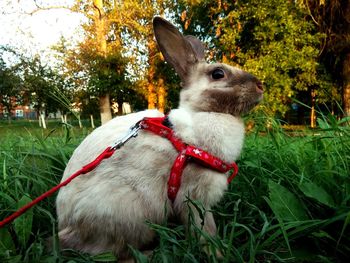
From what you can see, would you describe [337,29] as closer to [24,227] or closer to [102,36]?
[102,36]

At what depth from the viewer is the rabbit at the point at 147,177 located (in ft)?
4.73

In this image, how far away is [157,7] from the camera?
1594 cm

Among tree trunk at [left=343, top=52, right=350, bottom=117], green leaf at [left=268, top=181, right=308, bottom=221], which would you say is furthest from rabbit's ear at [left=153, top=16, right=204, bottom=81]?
tree trunk at [left=343, top=52, right=350, bottom=117]

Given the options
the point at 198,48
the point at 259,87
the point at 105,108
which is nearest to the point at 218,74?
the point at 259,87

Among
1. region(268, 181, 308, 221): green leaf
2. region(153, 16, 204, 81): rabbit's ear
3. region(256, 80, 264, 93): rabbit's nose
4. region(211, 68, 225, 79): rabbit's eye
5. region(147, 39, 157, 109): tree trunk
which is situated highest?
region(147, 39, 157, 109): tree trunk

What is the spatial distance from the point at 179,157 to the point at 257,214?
0.53 meters

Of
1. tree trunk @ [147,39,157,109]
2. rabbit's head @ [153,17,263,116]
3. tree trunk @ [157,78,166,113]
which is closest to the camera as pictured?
rabbit's head @ [153,17,263,116]

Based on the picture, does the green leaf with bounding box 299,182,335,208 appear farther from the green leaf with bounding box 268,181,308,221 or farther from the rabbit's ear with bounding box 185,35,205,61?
the rabbit's ear with bounding box 185,35,205,61

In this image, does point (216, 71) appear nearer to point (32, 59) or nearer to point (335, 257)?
point (335, 257)

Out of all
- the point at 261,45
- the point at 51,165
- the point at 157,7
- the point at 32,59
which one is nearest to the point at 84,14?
the point at 157,7

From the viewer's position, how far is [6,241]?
1440mm

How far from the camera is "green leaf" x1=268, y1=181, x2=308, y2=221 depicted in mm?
1493

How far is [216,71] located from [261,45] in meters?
10.3

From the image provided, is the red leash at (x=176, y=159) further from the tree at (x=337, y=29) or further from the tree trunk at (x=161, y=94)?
the tree trunk at (x=161, y=94)
